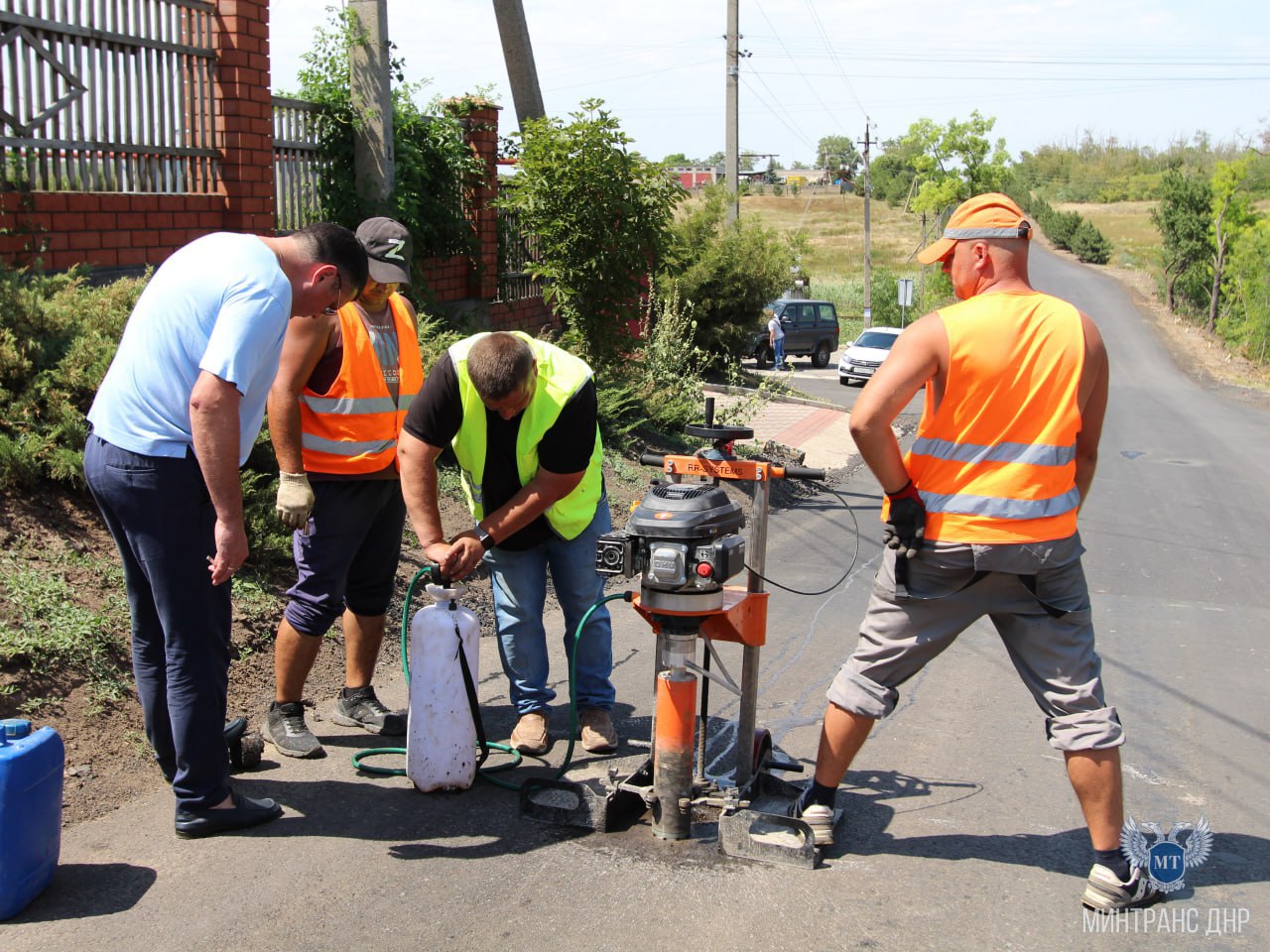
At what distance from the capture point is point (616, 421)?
11.7 m

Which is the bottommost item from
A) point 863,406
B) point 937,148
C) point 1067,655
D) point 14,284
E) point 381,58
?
point 1067,655

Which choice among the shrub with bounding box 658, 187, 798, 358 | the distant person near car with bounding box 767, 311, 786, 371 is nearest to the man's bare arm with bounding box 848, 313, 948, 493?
the shrub with bounding box 658, 187, 798, 358

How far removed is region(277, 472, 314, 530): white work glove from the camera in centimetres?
429

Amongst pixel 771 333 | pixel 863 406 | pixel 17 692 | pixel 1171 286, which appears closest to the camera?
pixel 863 406

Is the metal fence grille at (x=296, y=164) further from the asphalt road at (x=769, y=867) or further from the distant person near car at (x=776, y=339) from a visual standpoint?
the distant person near car at (x=776, y=339)

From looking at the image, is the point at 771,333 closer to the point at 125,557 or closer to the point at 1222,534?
the point at 1222,534

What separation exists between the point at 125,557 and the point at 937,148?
168 feet

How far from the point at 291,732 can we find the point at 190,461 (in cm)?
139

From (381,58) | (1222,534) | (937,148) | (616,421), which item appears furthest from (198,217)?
(937,148)

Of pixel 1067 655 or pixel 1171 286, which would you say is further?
pixel 1171 286

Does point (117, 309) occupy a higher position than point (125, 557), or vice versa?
point (117, 309)

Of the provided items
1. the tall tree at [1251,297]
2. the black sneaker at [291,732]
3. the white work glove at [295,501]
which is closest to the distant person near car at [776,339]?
the tall tree at [1251,297]

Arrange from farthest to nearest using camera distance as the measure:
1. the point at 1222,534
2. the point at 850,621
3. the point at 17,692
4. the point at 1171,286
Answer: the point at 1171,286
the point at 1222,534
the point at 850,621
the point at 17,692

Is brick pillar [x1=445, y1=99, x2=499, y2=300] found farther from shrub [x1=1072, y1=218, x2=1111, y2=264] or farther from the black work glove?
shrub [x1=1072, y1=218, x2=1111, y2=264]
